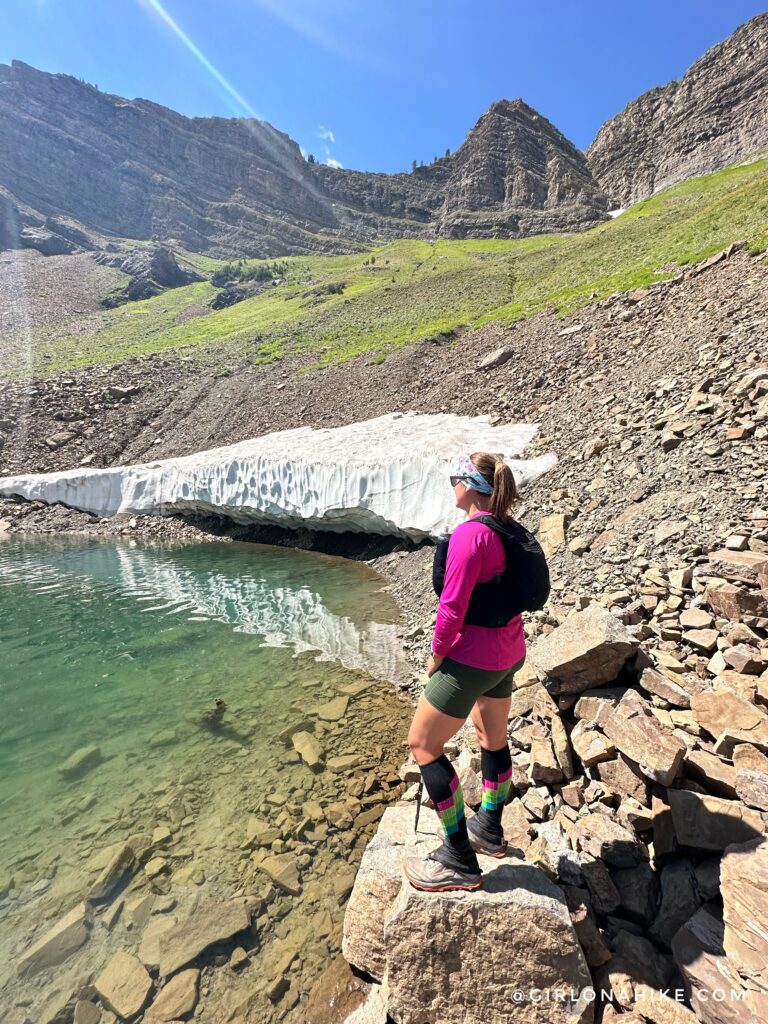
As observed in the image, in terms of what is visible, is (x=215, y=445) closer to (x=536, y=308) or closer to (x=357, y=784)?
(x=536, y=308)

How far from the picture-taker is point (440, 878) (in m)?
3.22

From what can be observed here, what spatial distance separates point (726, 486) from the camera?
24.6ft

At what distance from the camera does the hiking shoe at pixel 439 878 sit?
320cm

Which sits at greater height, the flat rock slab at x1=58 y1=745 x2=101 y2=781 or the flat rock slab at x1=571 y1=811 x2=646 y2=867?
the flat rock slab at x1=571 y1=811 x2=646 y2=867

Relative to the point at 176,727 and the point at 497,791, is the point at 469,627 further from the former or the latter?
the point at 176,727

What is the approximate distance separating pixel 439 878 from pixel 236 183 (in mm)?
218544

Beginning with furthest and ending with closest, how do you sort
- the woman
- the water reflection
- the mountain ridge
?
the mountain ridge < the water reflection < the woman

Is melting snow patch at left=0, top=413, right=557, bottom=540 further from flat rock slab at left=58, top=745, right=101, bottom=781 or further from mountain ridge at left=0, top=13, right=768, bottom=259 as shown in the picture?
mountain ridge at left=0, top=13, right=768, bottom=259

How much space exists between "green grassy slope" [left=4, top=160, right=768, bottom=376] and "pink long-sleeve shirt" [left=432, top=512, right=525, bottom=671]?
2006cm

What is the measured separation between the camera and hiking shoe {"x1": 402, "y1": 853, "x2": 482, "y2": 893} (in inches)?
126

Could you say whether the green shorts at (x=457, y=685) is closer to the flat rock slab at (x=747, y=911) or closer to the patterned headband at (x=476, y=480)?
the patterned headband at (x=476, y=480)

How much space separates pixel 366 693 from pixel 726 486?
277 inches

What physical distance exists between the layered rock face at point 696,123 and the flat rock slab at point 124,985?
144346 millimetres

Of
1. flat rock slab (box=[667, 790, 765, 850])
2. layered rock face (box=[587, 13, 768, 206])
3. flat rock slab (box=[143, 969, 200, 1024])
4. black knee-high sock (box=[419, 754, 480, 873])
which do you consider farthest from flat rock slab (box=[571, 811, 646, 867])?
layered rock face (box=[587, 13, 768, 206])
